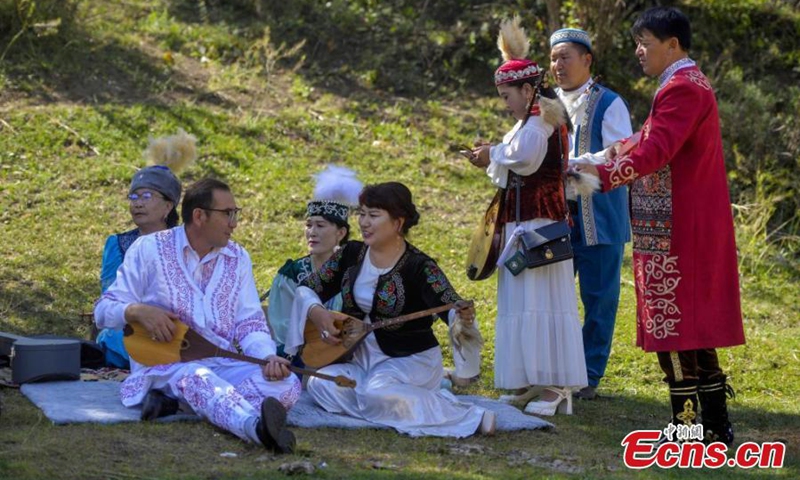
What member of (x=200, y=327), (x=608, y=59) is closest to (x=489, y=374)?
(x=200, y=327)

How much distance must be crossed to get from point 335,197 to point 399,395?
1475 millimetres

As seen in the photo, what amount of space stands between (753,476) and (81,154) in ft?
22.2

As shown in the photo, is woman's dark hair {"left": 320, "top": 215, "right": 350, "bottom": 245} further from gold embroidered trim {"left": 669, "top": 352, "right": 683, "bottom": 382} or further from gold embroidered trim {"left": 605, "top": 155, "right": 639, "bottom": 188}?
gold embroidered trim {"left": 669, "top": 352, "right": 683, "bottom": 382}

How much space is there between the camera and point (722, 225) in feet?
18.0

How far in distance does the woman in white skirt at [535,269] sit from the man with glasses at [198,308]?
127 cm

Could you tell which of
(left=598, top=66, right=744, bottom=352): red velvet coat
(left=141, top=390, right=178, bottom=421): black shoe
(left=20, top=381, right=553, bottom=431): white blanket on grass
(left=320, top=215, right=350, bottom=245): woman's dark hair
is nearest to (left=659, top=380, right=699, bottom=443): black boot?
(left=598, top=66, right=744, bottom=352): red velvet coat

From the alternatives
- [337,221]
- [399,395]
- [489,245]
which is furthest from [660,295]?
[337,221]

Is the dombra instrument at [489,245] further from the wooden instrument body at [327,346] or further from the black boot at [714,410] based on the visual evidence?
the black boot at [714,410]

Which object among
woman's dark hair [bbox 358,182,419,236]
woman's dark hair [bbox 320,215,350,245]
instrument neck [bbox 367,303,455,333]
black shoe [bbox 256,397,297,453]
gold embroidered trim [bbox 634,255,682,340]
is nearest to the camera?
black shoe [bbox 256,397,297,453]

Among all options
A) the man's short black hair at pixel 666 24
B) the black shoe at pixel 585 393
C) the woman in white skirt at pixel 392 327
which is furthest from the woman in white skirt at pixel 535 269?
the man's short black hair at pixel 666 24

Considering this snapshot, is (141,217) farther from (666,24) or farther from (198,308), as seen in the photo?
(666,24)

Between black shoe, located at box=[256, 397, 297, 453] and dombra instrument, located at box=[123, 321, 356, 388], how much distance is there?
52cm

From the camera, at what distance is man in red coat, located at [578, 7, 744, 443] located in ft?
17.7

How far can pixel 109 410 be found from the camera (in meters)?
5.59
